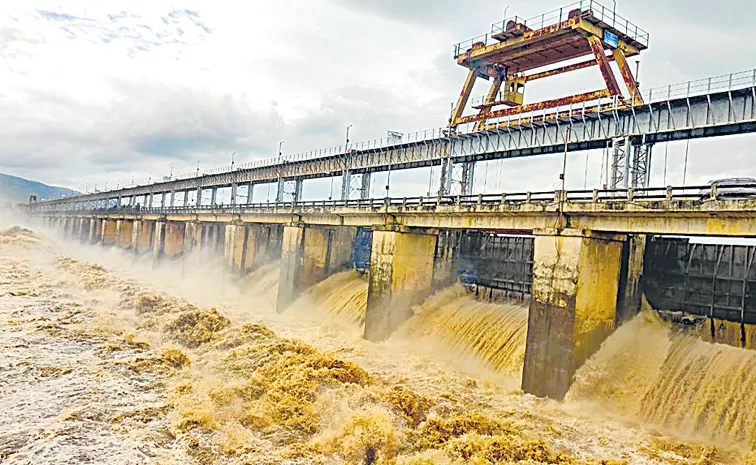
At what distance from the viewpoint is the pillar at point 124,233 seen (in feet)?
265

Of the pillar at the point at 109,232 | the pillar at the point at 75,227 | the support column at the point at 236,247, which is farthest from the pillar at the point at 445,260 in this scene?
the pillar at the point at 75,227

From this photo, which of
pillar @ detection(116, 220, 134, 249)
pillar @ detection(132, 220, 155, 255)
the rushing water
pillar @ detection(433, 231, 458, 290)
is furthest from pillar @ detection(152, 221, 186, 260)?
the rushing water

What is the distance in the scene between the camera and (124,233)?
8150cm

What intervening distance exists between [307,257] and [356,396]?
2187 centimetres

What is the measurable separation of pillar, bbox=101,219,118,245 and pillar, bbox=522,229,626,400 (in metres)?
82.6

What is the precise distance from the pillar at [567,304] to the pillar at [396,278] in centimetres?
941

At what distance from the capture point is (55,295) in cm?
3416

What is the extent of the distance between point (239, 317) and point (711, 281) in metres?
27.8

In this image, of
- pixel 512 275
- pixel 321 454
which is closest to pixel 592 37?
pixel 512 275

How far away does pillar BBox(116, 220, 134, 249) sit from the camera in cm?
8062

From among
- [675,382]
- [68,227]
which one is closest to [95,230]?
[68,227]

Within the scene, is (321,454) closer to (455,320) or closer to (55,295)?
(455,320)

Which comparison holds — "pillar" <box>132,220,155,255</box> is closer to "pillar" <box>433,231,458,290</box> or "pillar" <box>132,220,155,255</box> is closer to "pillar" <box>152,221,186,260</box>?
"pillar" <box>152,221,186,260</box>

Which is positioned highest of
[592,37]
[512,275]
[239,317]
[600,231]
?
[592,37]
